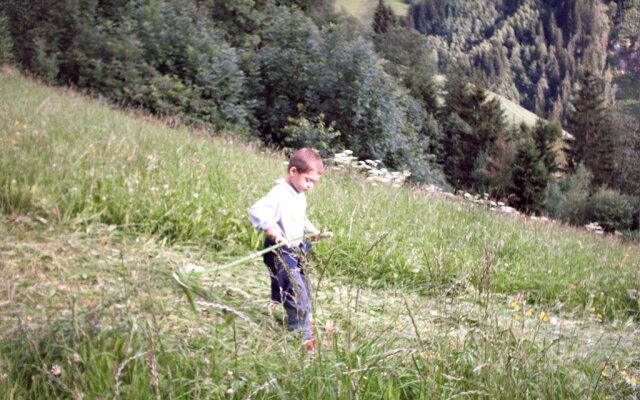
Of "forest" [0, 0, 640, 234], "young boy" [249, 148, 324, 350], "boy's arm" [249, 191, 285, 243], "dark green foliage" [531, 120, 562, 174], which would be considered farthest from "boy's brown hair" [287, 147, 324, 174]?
"dark green foliage" [531, 120, 562, 174]

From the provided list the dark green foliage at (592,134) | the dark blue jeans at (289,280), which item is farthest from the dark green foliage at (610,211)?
the dark blue jeans at (289,280)

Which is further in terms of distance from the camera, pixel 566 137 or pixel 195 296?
pixel 566 137

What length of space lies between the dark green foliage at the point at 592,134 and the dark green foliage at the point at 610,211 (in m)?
12.1

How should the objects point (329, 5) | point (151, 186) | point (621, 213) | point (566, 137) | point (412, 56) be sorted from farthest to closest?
point (566, 137)
point (412, 56)
point (329, 5)
point (621, 213)
point (151, 186)

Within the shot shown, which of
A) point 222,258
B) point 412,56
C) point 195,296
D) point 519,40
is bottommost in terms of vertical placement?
point 222,258

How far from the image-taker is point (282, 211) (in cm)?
365

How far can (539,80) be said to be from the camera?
127875 mm

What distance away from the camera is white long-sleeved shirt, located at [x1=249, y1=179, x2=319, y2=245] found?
11.6ft

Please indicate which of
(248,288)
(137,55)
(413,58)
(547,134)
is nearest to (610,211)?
(547,134)

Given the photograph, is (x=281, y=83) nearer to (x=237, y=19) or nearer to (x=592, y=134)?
(x=237, y=19)

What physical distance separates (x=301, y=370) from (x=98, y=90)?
1832 cm

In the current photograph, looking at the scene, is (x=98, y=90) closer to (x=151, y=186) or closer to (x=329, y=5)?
(x=151, y=186)

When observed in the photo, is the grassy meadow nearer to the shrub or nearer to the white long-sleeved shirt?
the white long-sleeved shirt

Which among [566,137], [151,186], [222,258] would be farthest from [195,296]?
[566,137]
